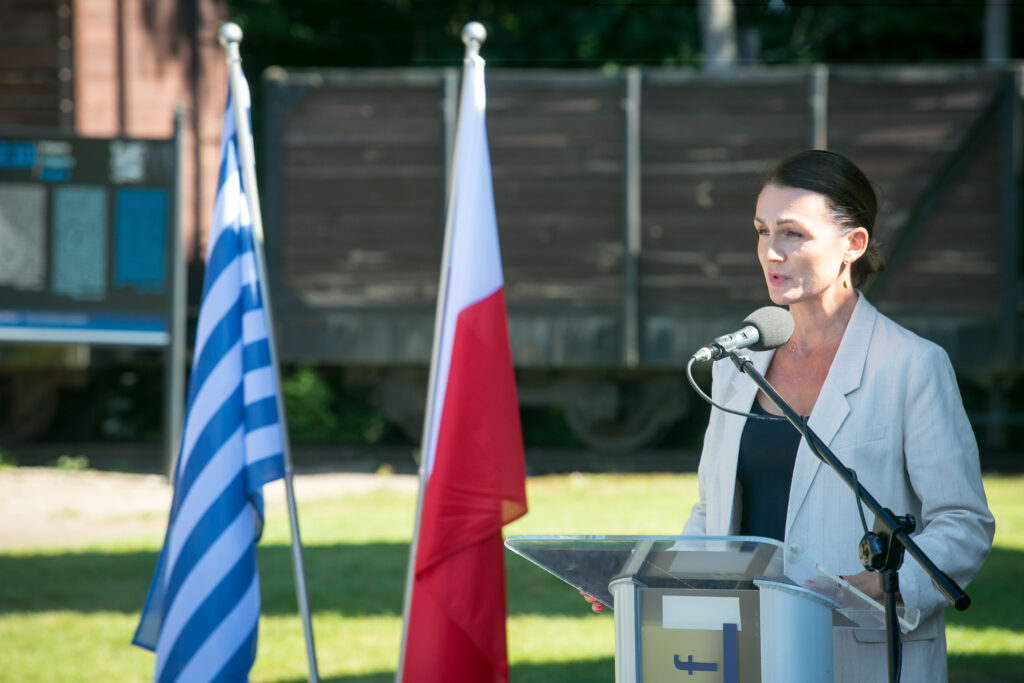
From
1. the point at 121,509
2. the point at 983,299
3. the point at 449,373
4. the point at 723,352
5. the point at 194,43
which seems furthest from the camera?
the point at 194,43

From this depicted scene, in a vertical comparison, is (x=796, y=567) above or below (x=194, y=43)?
below

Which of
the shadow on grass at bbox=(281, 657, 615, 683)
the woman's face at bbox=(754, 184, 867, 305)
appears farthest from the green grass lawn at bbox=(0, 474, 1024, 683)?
the woman's face at bbox=(754, 184, 867, 305)

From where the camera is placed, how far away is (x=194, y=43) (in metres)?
13.2

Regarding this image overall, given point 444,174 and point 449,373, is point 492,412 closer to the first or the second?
point 449,373

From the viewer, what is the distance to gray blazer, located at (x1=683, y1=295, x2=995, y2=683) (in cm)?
245

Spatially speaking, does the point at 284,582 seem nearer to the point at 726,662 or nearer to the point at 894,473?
the point at 894,473

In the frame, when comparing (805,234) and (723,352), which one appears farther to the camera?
(805,234)

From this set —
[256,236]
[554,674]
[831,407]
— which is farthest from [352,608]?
[831,407]

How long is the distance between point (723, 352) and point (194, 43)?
12.0 m

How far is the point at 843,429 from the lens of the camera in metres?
2.61

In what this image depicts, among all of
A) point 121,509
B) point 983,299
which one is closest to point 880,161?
point 983,299

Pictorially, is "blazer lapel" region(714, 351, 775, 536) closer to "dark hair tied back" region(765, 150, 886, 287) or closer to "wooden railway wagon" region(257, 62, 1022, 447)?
"dark hair tied back" region(765, 150, 886, 287)

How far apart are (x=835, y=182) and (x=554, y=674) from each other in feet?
9.93

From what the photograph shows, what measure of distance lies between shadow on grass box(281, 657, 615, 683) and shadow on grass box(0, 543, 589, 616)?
90cm
